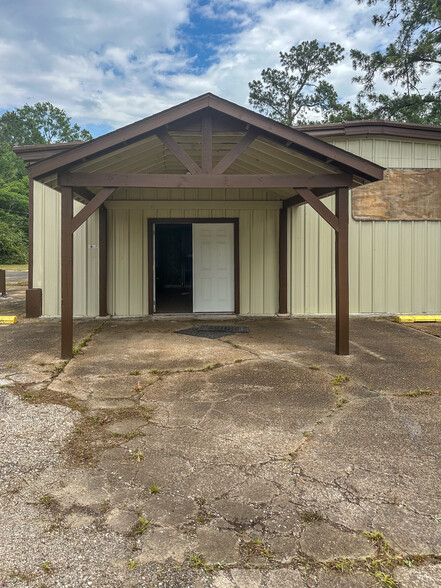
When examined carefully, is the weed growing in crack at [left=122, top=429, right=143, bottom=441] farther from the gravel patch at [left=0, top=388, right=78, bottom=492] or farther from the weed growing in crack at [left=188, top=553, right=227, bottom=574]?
the weed growing in crack at [left=188, top=553, right=227, bottom=574]

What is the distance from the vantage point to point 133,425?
10.1 feet

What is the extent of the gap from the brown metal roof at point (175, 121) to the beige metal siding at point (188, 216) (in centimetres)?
322

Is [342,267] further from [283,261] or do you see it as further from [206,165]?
[283,261]

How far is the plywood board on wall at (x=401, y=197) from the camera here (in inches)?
322

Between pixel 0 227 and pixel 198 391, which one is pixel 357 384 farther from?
pixel 0 227

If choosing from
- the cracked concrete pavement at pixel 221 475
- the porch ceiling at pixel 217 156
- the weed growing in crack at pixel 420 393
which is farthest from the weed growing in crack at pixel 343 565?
the porch ceiling at pixel 217 156

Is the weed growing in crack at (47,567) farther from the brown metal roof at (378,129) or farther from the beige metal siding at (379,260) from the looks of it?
the brown metal roof at (378,129)

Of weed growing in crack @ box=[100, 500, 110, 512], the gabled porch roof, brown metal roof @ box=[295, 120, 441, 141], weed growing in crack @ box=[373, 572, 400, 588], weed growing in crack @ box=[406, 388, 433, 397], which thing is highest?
brown metal roof @ box=[295, 120, 441, 141]

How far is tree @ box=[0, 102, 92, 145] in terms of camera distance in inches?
2111

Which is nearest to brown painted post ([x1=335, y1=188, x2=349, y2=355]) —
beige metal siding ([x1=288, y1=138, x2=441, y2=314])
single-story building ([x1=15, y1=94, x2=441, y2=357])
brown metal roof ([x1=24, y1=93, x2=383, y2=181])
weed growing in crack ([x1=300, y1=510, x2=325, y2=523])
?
brown metal roof ([x1=24, y1=93, x2=383, y2=181])

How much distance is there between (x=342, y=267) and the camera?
17.1 ft

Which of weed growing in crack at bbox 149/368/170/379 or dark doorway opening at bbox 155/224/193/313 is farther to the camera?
dark doorway opening at bbox 155/224/193/313

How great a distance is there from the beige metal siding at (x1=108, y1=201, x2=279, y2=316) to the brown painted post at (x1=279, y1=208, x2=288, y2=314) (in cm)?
15

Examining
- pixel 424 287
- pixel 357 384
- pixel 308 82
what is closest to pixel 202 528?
pixel 357 384
